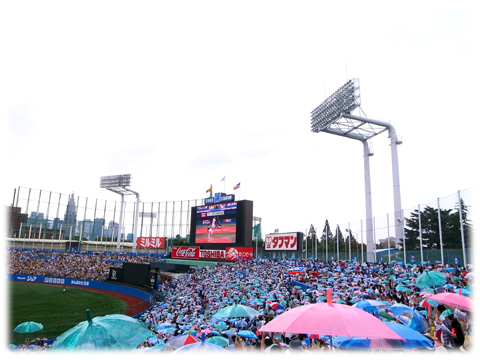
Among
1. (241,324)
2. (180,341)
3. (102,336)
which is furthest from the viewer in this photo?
(241,324)

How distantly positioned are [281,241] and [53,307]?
80.4ft

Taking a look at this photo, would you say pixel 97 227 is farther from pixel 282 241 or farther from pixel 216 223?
pixel 282 241

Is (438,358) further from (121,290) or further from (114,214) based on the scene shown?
(114,214)

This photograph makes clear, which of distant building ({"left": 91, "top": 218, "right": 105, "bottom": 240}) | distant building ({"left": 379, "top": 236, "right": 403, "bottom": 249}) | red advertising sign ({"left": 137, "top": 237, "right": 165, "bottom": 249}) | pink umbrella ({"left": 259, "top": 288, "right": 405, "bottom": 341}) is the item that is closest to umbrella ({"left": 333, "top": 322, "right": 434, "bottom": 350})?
pink umbrella ({"left": 259, "top": 288, "right": 405, "bottom": 341})

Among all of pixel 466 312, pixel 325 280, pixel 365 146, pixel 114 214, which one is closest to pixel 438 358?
pixel 466 312

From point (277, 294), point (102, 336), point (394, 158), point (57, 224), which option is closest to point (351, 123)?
point (394, 158)

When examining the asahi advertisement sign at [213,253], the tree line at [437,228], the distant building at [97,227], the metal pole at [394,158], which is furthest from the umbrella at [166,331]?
the distant building at [97,227]

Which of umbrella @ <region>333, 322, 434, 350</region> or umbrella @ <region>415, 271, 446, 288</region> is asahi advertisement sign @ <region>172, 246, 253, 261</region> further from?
umbrella @ <region>333, 322, 434, 350</region>

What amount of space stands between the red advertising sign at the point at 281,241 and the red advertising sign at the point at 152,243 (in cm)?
2538

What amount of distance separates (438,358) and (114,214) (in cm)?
9192

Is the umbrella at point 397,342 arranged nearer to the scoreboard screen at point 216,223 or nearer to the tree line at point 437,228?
the tree line at point 437,228

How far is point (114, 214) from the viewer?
89.1 metres

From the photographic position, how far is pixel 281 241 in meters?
41.1

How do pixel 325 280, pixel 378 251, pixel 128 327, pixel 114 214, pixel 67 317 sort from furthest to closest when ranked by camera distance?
pixel 114 214, pixel 378 251, pixel 67 317, pixel 325 280, pixel 128 327
